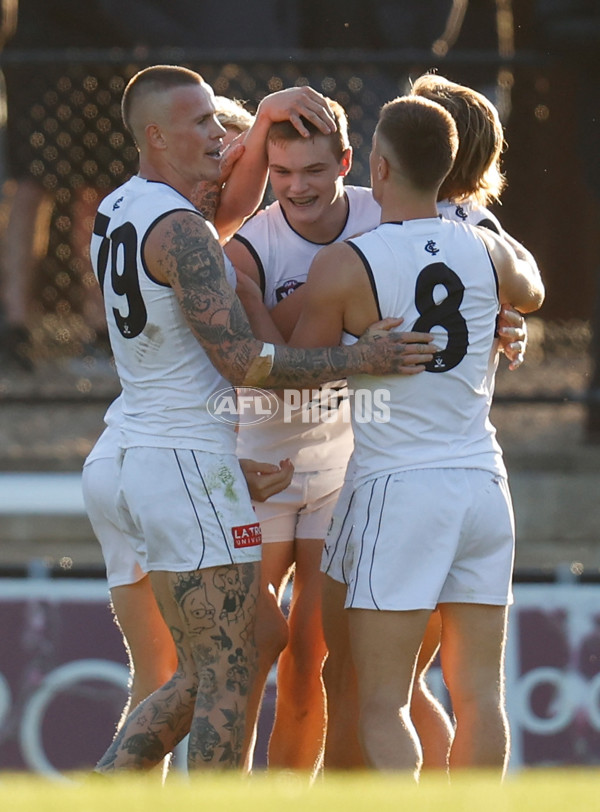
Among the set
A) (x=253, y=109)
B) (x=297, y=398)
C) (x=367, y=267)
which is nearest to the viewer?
(x=367, y=267)

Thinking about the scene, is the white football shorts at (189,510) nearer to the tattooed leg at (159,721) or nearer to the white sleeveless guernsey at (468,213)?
the tattooed leg at (159,721)

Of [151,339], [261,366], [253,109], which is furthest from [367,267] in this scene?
[253,109]

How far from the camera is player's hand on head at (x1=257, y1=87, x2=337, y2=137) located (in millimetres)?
4023

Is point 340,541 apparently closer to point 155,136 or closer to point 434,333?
point 434,333

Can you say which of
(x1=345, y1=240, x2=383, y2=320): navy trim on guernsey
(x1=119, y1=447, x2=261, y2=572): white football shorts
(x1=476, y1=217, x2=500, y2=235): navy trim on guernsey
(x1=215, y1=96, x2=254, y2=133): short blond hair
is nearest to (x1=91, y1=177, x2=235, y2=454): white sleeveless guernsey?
(x1=119, y1=447, x2=261, y2=572): white football shorts

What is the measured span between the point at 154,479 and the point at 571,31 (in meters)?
3.96

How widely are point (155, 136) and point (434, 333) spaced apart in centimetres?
95

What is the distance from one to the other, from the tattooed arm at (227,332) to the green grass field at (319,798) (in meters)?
1.30

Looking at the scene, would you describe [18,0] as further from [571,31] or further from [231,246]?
[231,246]

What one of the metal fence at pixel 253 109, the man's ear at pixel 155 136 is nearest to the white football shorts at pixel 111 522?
the man's ear at pixel 155 136

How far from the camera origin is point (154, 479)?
3898 mm

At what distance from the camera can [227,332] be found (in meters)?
3.80

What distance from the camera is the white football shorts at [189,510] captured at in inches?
152

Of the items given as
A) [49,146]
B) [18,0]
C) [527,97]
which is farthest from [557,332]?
[18,0]
